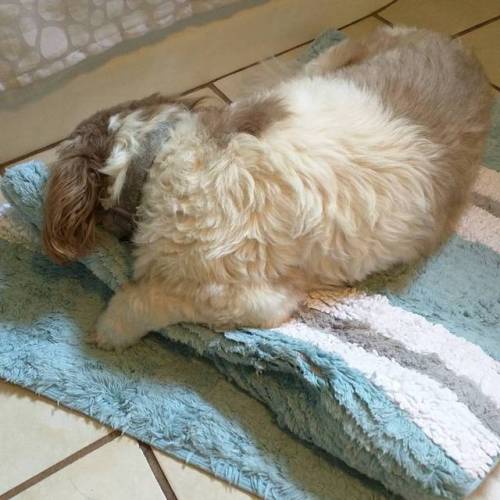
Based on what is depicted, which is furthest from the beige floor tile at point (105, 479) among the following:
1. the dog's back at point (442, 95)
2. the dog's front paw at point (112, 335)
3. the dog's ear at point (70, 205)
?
the dog's back at point (442, 95)

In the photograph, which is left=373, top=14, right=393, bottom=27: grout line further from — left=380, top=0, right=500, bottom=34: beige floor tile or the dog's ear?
the dog's ear

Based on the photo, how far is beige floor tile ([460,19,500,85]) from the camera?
2.18m

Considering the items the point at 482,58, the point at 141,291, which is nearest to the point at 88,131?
the point at 141,291

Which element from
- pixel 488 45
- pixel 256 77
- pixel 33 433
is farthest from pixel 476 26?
pixel 33 433

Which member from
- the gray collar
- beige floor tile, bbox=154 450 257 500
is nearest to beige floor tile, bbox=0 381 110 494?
beige floor tile, bbox=154 450 257 500

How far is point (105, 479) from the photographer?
1.28 metres

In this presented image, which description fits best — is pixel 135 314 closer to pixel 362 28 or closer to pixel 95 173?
pixel 95 173

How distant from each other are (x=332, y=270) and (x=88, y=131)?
588mm

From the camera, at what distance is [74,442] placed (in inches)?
52.3

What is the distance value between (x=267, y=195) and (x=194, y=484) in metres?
0.58

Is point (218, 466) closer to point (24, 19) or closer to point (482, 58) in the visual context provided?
point (24, 19)

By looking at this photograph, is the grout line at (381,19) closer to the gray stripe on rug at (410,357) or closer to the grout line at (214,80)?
the grout line at (214,80)

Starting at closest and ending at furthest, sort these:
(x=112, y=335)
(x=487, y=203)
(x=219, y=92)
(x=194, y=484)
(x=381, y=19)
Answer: (x=194, y=484), (x=112, y=335), (x=487, y=203), (x=219, y=92), (x=381, y=19)

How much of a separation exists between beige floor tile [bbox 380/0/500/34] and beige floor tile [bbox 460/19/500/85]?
0.05m
